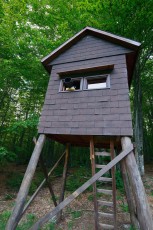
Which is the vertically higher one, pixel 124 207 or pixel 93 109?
pixel 93 109

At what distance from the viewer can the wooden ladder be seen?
4250mm

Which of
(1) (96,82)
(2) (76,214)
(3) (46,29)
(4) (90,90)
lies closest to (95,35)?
(1) (96,82)

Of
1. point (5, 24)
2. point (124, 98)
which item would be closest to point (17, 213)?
point (124, 98)

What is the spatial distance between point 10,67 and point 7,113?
25.0 feet

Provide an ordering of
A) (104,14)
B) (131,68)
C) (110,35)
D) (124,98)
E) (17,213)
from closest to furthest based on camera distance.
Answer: (17,213)
(124,98)
(110,35)
(131,68)
(104,14)

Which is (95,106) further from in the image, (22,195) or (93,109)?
(22,195)

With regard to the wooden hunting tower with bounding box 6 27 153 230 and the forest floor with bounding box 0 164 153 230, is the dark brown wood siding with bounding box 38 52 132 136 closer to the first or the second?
the wooden hunting tower with bounding box 6 27 153 230

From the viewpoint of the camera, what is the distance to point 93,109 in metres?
4.31

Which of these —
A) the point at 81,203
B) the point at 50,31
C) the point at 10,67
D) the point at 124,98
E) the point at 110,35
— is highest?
the point at 50,31

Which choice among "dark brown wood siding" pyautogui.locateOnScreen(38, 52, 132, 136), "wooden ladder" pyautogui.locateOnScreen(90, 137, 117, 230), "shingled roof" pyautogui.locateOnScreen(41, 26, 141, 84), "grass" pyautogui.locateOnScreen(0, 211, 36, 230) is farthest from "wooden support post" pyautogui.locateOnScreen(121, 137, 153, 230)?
"grass" pyautogui.locateOnScreen(0, 211, 36, 230)

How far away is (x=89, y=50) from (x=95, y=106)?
7.46 ft

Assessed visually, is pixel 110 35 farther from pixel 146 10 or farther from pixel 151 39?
pixel 151 39

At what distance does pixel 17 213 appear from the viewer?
323 centimetres

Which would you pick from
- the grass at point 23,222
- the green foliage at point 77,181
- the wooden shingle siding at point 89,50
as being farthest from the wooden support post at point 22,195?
the green foliage at point 77,181
